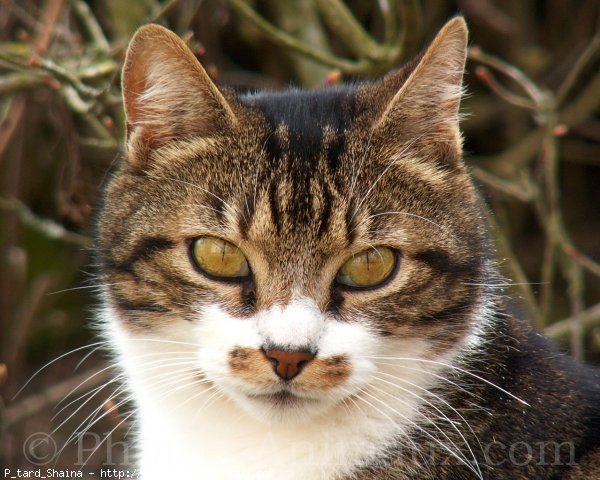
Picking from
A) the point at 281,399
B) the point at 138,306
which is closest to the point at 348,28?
the point at 138,306

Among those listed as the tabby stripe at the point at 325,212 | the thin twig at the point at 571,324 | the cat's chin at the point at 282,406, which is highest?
the tabby stripe at the point at 325,212

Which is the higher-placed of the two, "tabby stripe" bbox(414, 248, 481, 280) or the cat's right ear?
the cat's right ear

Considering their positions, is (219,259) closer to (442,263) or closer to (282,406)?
(282,406)

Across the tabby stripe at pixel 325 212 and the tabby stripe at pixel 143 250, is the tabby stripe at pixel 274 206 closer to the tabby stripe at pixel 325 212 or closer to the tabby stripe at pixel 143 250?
the tabby stripe at pixel 325 212

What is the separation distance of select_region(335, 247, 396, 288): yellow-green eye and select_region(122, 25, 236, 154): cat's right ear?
601mm

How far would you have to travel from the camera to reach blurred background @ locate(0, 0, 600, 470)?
4121mm

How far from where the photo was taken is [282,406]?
8.34 feet

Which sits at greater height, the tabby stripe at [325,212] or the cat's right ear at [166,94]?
the cat's right ear at [166,94]

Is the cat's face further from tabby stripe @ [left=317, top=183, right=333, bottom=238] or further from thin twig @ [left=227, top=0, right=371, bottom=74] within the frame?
thin twig @ [left=227, top=0, right=371, bottom=74]

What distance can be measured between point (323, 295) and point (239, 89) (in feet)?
5.26

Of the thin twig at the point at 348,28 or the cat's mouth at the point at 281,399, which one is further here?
the thin twig at the point at 348,28

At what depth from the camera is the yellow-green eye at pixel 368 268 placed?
2.64 meters

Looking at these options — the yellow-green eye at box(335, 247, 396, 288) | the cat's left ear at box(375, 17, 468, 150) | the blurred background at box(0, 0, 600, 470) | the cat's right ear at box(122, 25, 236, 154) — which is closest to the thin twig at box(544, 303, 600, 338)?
the blurred background at box(0, 0, 600, 470)

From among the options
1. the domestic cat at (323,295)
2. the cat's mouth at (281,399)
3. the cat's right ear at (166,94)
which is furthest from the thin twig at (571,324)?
the cat's right ear at (166,94)
